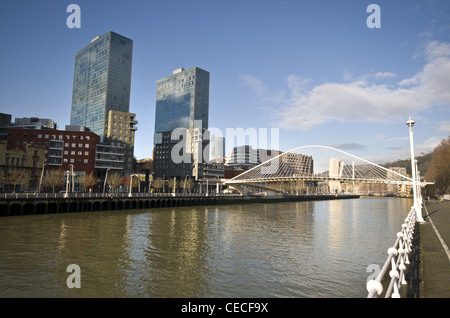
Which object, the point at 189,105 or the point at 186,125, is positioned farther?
the point at 189,105

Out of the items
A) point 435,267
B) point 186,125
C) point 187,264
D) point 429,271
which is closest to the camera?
point 429,271

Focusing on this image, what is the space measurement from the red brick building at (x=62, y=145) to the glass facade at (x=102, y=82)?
148 ft

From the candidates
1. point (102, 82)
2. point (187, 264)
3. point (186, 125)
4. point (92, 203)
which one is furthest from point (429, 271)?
point (186, 125)

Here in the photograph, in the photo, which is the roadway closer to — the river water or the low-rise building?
the river water

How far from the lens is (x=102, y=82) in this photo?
14888 cm

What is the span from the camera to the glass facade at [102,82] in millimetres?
146000

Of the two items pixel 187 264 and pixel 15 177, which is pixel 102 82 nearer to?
pixel 15 177

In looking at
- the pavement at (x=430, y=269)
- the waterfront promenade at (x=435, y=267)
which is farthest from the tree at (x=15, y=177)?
the waterfront promenade at (x=435, y=267)

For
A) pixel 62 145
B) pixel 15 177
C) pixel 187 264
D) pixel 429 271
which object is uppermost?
pixel 62 145

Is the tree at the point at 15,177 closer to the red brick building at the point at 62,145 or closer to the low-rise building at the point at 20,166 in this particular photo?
the low-rise building at the point at 20,166

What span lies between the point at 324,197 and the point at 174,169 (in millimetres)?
78948

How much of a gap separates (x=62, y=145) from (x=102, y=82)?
222 ft
